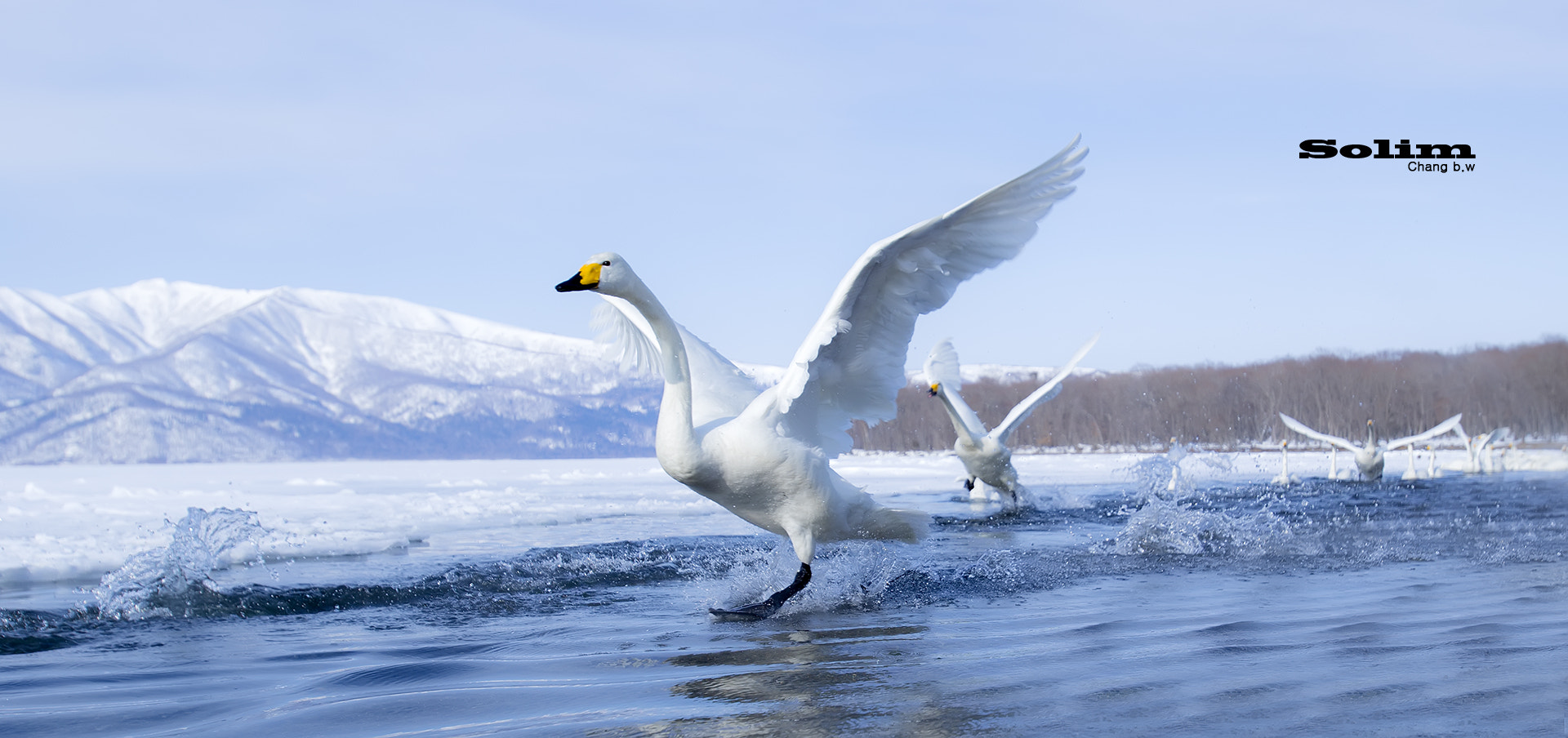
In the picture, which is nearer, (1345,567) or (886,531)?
(886,531)

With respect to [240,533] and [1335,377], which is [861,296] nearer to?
[240,533]

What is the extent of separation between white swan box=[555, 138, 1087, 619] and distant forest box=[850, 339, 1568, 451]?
40.1 metres

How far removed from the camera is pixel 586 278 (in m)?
6.62

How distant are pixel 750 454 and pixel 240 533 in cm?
406

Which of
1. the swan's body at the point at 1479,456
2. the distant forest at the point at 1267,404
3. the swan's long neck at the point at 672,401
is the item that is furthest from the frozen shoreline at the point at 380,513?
the distant forest at the point at 1267,404

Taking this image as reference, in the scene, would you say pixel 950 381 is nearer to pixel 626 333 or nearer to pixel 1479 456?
pixel 626 333

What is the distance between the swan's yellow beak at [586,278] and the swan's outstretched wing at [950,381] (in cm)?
947

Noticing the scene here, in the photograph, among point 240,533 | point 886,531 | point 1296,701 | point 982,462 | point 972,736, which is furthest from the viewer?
point 982,462

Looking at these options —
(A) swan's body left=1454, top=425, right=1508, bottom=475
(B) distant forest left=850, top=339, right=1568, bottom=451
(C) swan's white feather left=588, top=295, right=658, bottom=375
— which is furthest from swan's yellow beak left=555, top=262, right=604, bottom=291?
(B) distant forest left=850, top=339, right=1568, bottom=451

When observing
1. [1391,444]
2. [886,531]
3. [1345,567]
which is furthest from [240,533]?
[1391,444]

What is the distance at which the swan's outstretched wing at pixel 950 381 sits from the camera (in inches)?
615

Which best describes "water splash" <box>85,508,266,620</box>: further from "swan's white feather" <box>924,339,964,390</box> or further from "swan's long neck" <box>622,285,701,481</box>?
"swan's white feather" <box>924,339,964,390</box>

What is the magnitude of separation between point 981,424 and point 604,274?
9.94 metres

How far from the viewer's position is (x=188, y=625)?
661 cm
